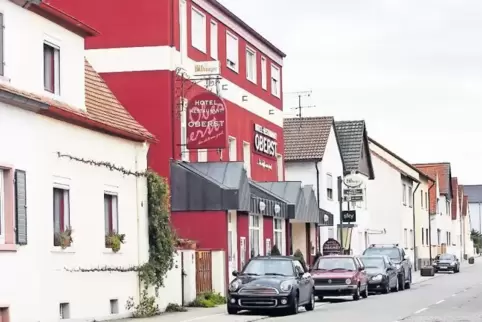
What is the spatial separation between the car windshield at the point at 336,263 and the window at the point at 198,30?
28.1 feet

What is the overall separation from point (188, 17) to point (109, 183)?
10.7 metres

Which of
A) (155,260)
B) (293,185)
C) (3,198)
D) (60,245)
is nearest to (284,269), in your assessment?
(155,260)

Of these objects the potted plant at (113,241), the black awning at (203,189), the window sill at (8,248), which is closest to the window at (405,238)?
the black awning at (203,189)

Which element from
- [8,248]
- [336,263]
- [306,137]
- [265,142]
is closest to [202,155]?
[336,263]

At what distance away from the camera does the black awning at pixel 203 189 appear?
3269cm

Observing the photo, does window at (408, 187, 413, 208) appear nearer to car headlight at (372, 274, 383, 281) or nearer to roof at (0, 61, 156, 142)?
car headlight at (372, 274, 383, 281)

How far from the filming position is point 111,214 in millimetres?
26000

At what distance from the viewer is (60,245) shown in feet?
74.4

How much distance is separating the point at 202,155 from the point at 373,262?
29.9 ft

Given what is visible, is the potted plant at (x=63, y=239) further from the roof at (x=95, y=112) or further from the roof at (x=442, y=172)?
the roof at (x=442, y=172)

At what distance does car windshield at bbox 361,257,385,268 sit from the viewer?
40344mm

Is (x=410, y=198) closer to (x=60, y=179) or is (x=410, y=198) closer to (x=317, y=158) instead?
(x=317, y=158)

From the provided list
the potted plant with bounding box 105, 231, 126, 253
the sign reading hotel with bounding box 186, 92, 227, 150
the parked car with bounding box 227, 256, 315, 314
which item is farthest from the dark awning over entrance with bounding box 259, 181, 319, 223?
the potted plant with bounding box 105, 231, 126, 253

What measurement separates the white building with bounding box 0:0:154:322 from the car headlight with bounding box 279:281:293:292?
3.78 meters
